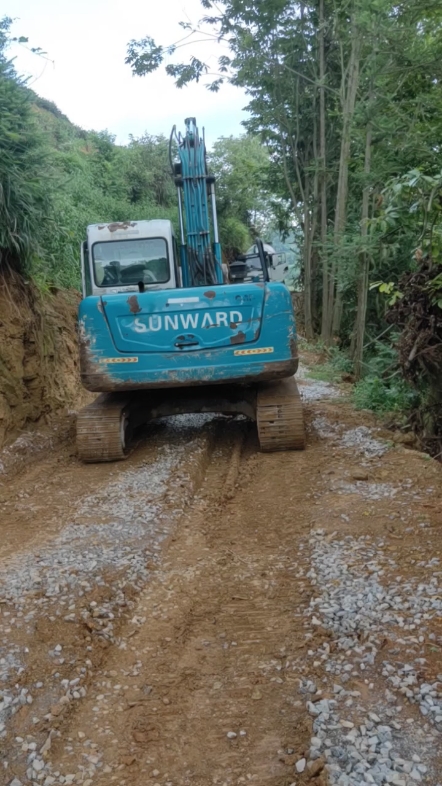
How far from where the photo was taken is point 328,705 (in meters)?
Result: 2.54

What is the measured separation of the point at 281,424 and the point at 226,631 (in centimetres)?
344

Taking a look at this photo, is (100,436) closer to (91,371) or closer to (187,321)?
(91,371)

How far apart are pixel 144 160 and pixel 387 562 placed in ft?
75.1

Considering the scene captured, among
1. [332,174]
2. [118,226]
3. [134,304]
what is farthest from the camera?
[332,174]

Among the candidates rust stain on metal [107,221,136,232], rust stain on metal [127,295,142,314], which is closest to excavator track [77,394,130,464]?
rust stain on metal [127,295,142,314]

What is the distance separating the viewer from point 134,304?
6.33m

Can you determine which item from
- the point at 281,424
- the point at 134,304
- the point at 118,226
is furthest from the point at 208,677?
the point at 118,226

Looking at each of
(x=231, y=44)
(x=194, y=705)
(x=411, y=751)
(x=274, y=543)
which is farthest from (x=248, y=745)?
(x=231, y=44)

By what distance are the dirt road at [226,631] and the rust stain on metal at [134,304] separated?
5.90 ft

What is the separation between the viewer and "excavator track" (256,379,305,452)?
648 cm

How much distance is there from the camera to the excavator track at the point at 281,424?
21.3 ft

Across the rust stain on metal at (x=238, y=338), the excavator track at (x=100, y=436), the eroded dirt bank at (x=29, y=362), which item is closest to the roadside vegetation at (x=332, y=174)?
the eroded dirt bank at (x=29, y=362)

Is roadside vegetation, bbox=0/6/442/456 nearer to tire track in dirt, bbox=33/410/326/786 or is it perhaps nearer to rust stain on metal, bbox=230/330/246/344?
rust stain on metal, bbox=230/330/246/344

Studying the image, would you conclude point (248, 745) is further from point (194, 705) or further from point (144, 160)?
point (144, 160)
